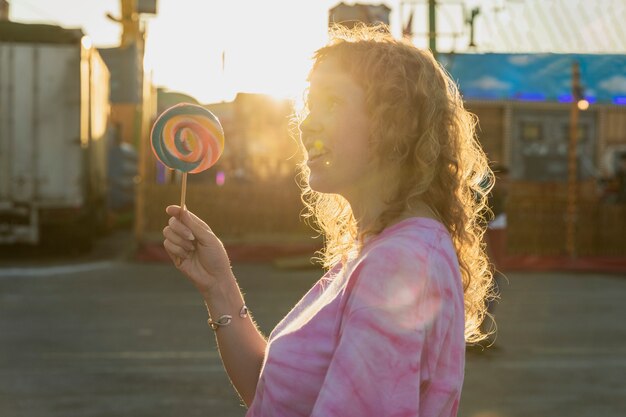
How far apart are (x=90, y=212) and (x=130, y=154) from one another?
457 inches

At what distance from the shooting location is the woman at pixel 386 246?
193 cm

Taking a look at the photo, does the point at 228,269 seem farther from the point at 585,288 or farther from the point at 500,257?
the point at 585,288

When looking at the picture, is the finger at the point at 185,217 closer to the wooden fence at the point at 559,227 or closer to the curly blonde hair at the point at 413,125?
the curly blonde hair at the point at 413,125

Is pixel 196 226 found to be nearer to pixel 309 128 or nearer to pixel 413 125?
pixel 309 128

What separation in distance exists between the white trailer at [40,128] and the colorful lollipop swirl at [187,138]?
16.6 m

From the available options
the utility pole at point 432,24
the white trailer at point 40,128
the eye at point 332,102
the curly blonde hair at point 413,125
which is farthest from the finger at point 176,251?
the utility pole at point 432,24

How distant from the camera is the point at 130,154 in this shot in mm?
32656

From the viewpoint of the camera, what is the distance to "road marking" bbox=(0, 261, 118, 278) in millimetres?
17125

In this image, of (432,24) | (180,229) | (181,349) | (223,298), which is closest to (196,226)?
(180,229)

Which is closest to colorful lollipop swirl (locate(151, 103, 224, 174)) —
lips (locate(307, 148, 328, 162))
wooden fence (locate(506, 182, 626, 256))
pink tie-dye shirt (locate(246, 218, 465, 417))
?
lips (locate(307, 148, 328, 162))

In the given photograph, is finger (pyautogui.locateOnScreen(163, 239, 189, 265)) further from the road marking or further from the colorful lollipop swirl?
the road marking

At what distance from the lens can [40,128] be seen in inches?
760

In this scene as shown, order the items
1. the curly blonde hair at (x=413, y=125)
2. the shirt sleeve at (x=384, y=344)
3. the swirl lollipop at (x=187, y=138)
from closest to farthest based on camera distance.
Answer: the shirt sleeve at (x=384, y=344) → the curly blonde hair at (x=413, y=125) → the swirl lollipop at (x=187, y=138)

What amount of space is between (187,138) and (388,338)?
142 cm
